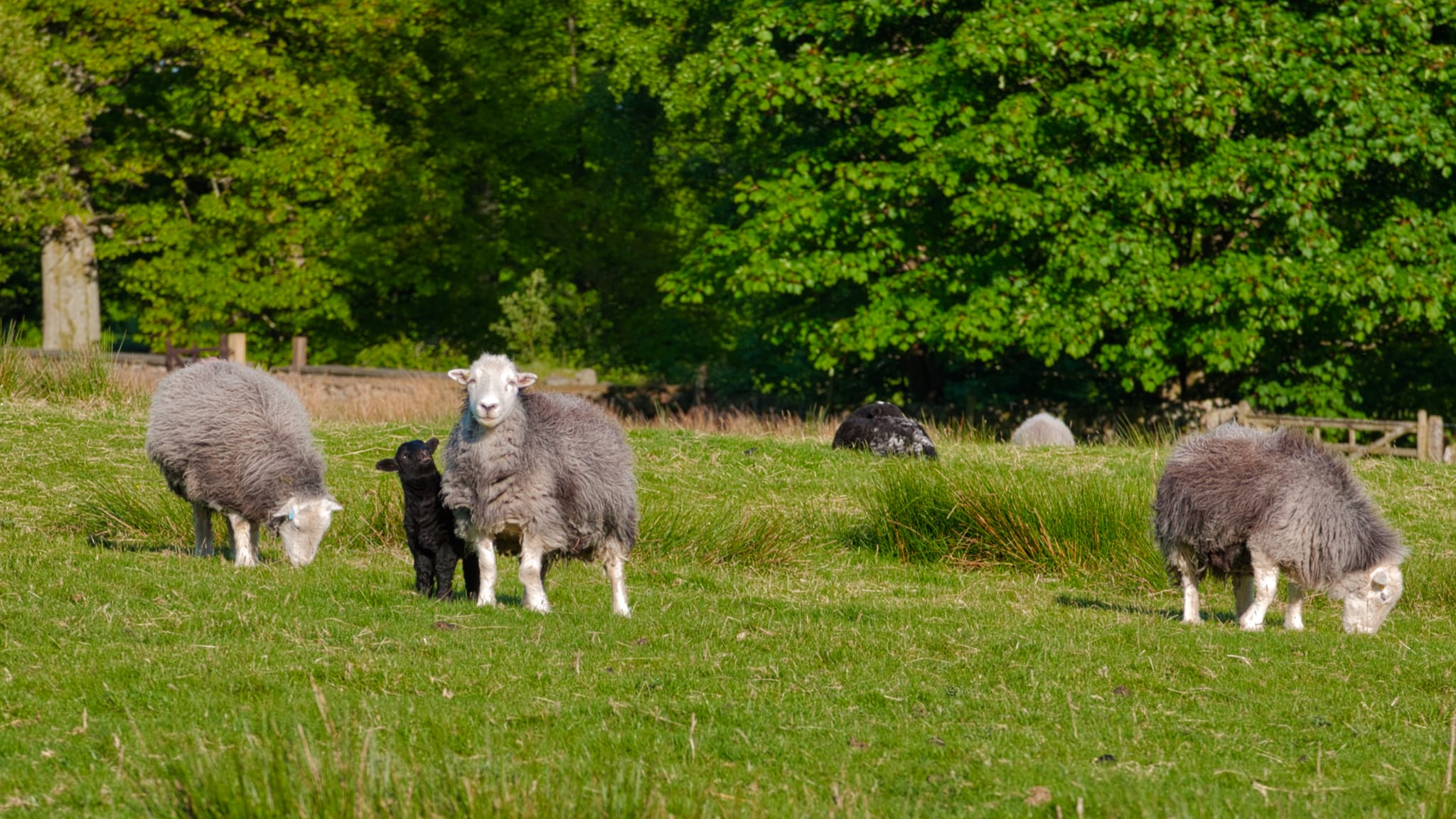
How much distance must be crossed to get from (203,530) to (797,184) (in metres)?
14.3

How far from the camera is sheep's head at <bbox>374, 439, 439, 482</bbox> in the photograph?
10266 mm

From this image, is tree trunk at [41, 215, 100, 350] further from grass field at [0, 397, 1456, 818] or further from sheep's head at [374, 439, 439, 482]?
sheep's head at [374, 439, 439, 482]

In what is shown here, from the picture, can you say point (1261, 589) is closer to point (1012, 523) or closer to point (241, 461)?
point (1012, 523)

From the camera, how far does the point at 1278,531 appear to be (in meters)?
10.5

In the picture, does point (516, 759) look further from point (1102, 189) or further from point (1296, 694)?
point (1102, 189)

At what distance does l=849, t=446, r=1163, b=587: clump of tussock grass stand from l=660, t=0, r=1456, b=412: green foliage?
8431 mm

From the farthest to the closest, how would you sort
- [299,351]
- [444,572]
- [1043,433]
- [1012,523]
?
[299,351] → [1043,433] → [1012,523] → [444,572]

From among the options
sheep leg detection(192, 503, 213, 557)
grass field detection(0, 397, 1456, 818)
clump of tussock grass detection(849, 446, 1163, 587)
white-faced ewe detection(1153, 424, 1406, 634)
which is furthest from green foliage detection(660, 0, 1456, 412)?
sheep leg detection(192, 503, 213, 557)

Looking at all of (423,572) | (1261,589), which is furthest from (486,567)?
(1261,589)

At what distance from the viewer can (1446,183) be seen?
80.5ft

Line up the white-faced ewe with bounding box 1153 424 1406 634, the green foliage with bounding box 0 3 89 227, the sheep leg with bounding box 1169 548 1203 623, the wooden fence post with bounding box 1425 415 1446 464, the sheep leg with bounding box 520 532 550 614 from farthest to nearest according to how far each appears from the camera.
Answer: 1. the green foliage with bounding box 0 3 89 227
2. the wooden fence post with bounding box 1425 415 1446 464
3. the sheep leg with bounding box 1169 548 1203 623
4. the white-faced ewe with bounding box 1153 424 1406 634
5. the sheep leg with bounding box 520 532 550 614

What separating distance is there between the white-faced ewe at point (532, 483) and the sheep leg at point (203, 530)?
10.1ft

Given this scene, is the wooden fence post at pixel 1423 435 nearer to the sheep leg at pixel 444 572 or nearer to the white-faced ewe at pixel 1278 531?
the white-faced ewe at pixel 1278 531

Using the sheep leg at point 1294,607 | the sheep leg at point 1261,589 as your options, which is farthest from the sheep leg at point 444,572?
the sheep leg at point 1294,607
